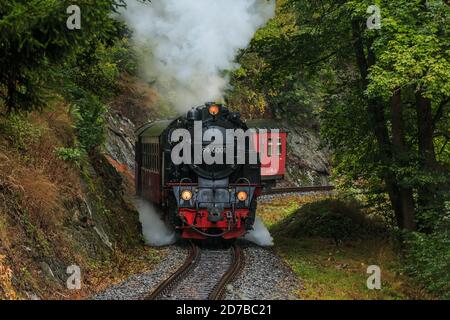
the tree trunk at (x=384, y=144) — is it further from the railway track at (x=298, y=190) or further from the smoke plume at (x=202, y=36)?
the railway track at (x=298, y=190)

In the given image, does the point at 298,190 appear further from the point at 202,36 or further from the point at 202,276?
the point at 202,276

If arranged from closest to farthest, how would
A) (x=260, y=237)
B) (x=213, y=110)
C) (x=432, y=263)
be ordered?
1. (x=432, y=263)
2. (x=213, y=110)
3. (x=260, y=237)

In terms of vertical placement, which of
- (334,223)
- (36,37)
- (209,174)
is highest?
(36,37)

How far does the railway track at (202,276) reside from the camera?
387 inches

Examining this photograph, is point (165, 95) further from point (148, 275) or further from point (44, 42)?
point (44, 42)

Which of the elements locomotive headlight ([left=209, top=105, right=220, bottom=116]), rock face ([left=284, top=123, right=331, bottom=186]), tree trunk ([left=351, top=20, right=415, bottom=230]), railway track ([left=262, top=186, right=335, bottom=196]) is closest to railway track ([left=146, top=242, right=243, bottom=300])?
locomotive headlight ([left=209, top=105, right=220, bottom=116])

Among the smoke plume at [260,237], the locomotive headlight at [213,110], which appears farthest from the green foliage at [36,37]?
the smoke plume at [260,237]

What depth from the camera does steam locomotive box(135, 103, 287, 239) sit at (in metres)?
14.5

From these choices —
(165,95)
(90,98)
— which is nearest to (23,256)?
(90,98)

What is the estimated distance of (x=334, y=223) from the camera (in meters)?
16.5

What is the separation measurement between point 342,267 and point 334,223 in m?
3.80

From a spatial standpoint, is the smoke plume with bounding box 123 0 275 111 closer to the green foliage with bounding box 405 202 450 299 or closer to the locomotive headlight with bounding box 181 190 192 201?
the locomotive headlight with bounding box 181 190 192 201

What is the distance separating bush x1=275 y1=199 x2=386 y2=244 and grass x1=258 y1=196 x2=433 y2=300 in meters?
0.34

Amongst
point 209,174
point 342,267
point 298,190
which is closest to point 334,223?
point 342,267
